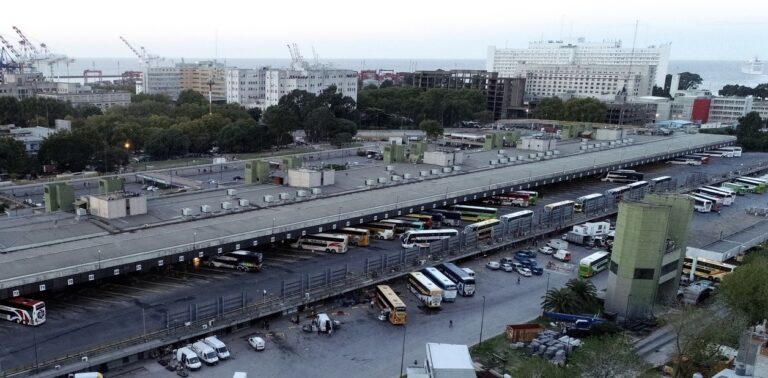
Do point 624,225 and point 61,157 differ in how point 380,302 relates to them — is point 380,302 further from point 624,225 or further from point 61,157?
point 61,157

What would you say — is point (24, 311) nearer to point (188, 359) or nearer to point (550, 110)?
point (188, 359)

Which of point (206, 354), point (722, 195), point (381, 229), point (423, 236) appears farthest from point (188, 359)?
point (722, 195)

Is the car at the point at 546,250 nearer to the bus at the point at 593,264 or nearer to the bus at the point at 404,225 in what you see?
the bus at the point at 593,264

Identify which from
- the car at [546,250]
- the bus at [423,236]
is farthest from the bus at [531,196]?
the bus at [423,236]

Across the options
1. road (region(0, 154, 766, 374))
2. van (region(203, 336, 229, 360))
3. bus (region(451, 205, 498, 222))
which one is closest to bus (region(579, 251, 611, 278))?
road (region(0, 154, 766, 374))

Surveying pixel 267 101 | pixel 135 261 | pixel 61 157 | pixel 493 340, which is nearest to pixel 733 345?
pixel 493 340

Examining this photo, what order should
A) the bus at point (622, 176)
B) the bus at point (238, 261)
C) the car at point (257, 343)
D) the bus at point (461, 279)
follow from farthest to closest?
the bus at point (622, 176) → the bus at point (238, 261) → the bus at point (461, 279) → the car at point (257, 343)
